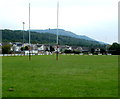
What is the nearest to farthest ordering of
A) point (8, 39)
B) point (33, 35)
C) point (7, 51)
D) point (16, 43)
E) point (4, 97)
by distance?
point (4, 97) < point (7, 51) < point (8, 39) < point (16, 43) < point (33, 35)

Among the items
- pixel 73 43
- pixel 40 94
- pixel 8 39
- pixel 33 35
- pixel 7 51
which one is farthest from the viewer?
pixel 73 43

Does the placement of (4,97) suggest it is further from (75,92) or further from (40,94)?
(75,92)

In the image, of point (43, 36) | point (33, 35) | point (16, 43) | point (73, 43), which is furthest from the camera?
point (73, 43)

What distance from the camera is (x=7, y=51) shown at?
89938mm

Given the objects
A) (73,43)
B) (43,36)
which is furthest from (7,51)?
(73,43)

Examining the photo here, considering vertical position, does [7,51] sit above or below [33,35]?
below

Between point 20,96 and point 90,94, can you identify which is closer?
point 20,96

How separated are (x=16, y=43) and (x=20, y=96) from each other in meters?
157

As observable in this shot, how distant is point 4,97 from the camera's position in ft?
25.2

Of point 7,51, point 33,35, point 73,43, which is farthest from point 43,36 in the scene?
point 7,51

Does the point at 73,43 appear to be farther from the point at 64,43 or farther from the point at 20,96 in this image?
the point at 20,96

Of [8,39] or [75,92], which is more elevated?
[8,39]

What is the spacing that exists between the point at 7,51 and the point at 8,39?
5780cm

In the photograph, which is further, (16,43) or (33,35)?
(33,35)
